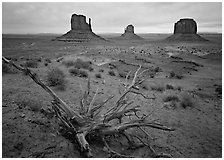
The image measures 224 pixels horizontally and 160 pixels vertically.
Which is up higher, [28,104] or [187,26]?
[187,26]

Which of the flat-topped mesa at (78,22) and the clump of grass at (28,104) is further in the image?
the flat-topped mesa at (78,22)

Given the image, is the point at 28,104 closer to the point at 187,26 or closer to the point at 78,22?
the point at 78,22

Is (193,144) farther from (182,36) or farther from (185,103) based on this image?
(182,36)

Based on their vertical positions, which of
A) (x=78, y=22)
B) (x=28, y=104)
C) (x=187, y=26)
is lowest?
(x=28, y=104)

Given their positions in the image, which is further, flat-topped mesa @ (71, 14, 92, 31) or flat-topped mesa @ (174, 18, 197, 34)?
flat-topped mesa @ (71, 14, 92, 31)

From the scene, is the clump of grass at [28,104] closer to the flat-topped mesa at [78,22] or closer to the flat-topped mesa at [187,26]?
the flat-topped mesa at [78,22]

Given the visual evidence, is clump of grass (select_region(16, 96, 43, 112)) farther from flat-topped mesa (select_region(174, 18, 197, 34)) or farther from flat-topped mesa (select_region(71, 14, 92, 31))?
flat-topped mesa (select_region(174, 18, 197, 34))

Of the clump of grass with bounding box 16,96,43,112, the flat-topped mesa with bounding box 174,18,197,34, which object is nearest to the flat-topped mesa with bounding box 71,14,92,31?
the flat-topped mesa with bounding box 174,18,197,34

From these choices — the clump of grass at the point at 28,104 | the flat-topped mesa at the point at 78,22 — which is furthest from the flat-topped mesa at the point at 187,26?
the clump of grass at the point at 28,104

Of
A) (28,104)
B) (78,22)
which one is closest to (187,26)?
(78,22)

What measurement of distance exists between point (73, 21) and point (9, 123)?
231 ft

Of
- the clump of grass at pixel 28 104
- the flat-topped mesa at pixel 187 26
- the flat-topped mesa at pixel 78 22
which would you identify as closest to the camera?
the clump of grass at pixel 28 104

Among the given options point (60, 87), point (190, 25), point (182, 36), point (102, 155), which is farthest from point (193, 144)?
point (190, 25)

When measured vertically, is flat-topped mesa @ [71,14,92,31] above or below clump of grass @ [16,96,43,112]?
above
